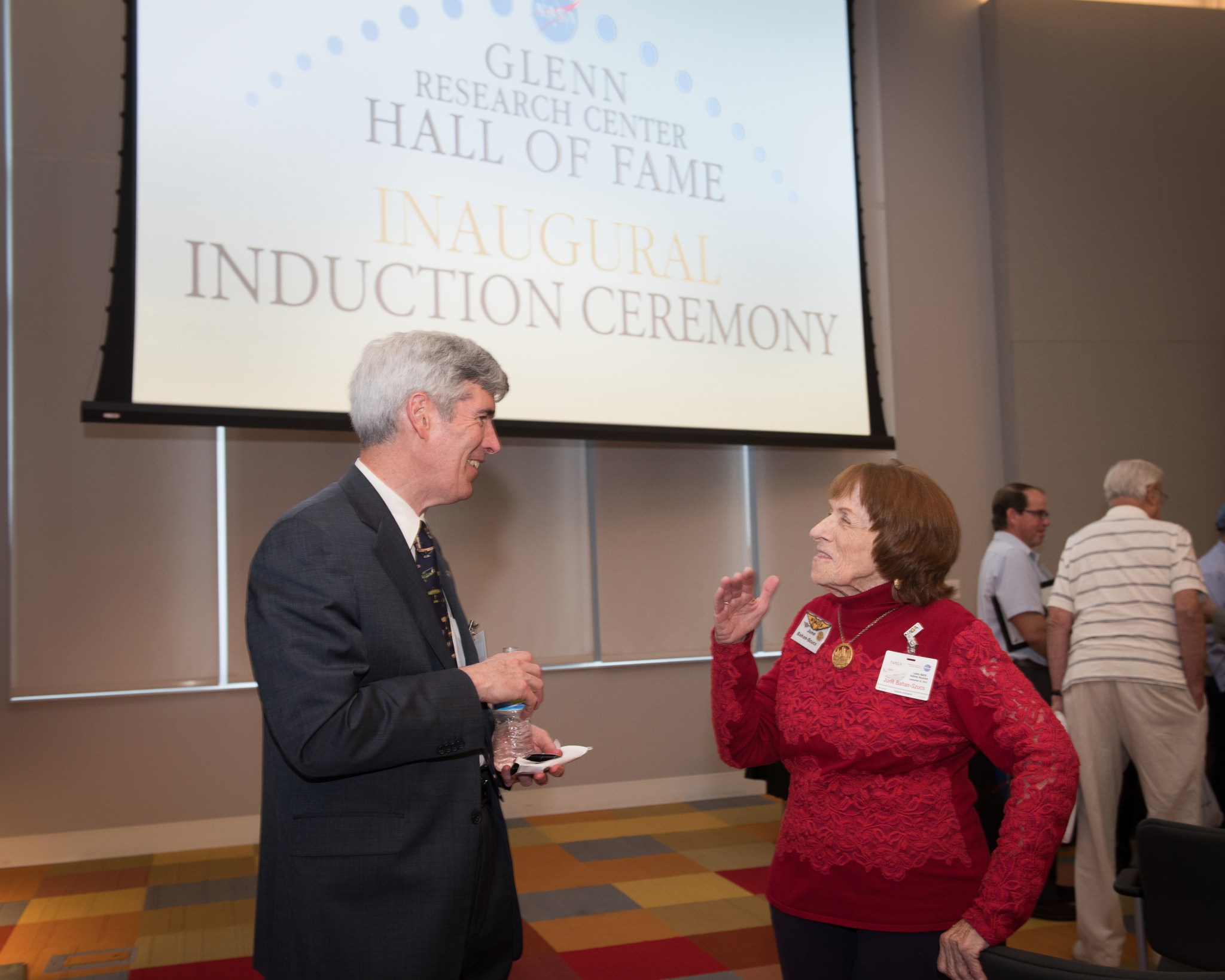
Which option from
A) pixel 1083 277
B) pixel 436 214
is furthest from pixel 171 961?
pixel 1083 277

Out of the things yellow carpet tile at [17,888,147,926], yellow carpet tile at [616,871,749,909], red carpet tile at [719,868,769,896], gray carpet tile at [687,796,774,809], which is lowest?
gray carpet tile at [687,796,774,809]

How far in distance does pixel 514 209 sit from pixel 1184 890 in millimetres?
3966

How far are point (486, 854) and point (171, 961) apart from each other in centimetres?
228

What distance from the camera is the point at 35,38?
478cm

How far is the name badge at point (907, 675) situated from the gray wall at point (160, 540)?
3881 millimetres

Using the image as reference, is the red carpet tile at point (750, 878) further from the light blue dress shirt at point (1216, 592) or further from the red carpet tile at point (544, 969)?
the light blue dress shirt at point (1216, 592)

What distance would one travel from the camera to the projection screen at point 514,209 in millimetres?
4145

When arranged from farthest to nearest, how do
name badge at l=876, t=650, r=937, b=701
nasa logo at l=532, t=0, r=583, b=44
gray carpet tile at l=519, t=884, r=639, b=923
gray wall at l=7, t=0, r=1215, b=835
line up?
nasa logo at l=532, t=0, r=583, b=44 < gray wall at l=7, t=0, r=1215, b=835 < gray carpet tile at l=519, t=884, r=639, b=923 < name badge at l=876, t=650, r=937, b=701

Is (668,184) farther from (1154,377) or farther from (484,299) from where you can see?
(1154,377)

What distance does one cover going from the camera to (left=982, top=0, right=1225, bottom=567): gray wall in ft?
21.5

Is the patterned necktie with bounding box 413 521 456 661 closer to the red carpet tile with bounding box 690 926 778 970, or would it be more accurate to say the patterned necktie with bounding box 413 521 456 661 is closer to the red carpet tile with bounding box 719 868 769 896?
the red carpet tile with bounding box 690 926 778 970

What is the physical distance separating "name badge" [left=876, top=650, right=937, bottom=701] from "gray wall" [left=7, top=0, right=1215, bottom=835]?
3881 millimetres

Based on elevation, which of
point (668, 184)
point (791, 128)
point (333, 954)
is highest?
point (791, 128)

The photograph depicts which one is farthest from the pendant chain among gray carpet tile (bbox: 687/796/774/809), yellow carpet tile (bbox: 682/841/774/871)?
gray carpet tile (bbox: 687/796/774/809)
